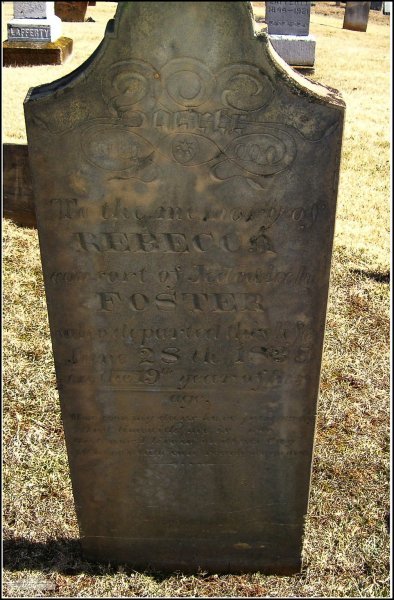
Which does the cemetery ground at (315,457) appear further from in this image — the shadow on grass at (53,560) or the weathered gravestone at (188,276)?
the weathered gravestone at (188,276)

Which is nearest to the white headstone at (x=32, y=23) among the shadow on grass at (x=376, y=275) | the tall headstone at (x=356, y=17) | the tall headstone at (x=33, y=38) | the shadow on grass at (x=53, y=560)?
the tall headstone at (x=33, y=38)

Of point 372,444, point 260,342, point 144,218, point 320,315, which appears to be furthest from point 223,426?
point 372,444

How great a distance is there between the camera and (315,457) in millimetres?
3621

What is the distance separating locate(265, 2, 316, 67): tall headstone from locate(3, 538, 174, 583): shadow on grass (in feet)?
37.8

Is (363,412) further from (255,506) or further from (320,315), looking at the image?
(320,315)

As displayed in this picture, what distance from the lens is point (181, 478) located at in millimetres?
2750

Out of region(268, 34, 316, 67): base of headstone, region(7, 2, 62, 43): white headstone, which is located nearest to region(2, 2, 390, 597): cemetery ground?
region(268, 34, 316, 67): base of headstone

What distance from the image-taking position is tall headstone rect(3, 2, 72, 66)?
39.7ft

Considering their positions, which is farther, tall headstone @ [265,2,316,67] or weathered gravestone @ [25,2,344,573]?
tall headstone @ [265,2,316,67]

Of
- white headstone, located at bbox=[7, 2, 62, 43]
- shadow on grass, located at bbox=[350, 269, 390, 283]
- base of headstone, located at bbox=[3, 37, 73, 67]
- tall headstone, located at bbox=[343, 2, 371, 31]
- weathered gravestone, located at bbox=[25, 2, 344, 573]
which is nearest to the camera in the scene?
weathered gravestone, located at bbox=[25, 2, 344, 573]

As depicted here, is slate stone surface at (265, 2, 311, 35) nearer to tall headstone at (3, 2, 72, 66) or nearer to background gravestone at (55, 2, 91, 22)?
tall headstone at (3, 2, 72, 66)

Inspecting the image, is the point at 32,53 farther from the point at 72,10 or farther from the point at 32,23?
the point at 72,10

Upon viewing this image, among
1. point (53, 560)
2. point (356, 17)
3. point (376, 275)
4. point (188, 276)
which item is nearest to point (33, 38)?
point (376, 275)

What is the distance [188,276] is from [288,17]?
1199 cm
